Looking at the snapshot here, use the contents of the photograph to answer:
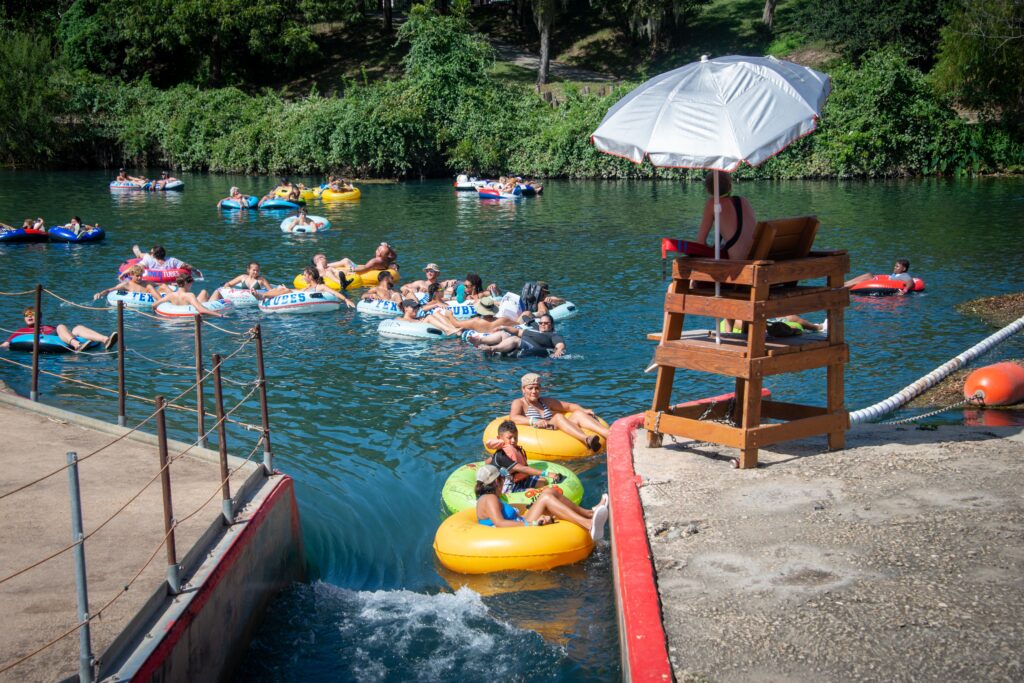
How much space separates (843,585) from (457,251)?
75.1 ft

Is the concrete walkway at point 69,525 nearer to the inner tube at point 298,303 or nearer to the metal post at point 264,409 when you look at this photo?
the metal post at point 264,409

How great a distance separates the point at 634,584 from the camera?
21.2 feet

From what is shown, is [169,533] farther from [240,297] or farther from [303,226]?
[303,226]

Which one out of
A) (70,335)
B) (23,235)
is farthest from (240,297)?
(23,235)

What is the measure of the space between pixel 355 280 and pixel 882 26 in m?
39.9

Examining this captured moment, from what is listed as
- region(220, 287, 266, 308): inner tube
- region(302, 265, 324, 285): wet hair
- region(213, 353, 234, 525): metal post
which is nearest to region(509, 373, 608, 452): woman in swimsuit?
region(213, 353, 234, 525): metal post

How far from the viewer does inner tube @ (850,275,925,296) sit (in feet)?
70.9

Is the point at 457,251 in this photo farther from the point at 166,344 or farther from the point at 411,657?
the point at 411,657

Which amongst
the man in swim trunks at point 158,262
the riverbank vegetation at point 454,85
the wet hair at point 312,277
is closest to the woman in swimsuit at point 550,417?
the wet hair at point 312,277

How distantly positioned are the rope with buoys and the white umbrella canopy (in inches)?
164

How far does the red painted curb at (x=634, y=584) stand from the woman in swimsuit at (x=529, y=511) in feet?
2.09

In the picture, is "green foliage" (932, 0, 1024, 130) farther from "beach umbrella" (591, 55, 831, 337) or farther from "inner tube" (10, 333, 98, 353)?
"beach umbrella" (591, 55, 831, 337)

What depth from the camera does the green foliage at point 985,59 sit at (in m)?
43.2

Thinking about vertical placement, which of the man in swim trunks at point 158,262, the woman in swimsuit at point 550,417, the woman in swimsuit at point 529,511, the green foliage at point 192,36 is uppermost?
the green foliage at point 192,36
